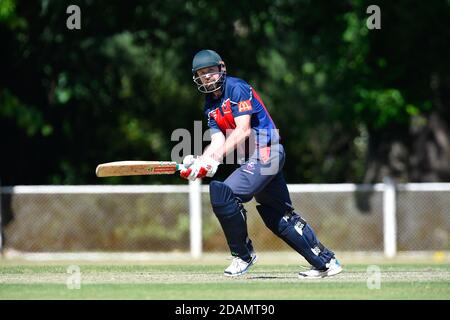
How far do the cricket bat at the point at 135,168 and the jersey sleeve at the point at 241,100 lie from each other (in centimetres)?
78

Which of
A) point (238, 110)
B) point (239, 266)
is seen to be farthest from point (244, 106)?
point (239, 266)

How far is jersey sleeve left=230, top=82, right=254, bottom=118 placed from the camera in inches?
337

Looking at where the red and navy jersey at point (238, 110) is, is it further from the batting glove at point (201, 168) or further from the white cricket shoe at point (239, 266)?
the white cricket shoe at point (239, 266)

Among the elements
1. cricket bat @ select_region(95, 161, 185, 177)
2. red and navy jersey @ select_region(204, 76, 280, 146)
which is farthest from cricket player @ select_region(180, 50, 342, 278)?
cricket bat @ select_region(95, 161, 185, 177)

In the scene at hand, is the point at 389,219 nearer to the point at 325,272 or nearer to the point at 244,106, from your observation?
the point at 325,272

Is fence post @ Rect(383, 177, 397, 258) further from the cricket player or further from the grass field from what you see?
the cricket player

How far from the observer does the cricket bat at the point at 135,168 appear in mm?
8891

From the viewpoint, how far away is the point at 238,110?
8586 mm

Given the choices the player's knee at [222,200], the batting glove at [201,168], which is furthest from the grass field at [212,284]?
the batting glove at [201,168]

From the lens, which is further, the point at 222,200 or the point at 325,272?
the point at 325,272

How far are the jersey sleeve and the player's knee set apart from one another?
0.66m

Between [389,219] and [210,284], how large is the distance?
9.47m
